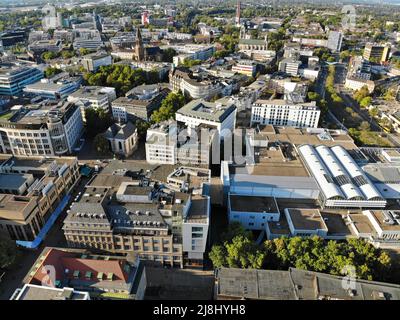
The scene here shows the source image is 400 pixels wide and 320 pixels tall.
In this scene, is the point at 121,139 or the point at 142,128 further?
the point at 142,128

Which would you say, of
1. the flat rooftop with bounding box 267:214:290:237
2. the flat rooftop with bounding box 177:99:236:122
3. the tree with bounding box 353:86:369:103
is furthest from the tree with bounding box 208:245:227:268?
the tree with bounding box 353:86:369:103

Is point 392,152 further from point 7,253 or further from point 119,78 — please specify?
point 119,78

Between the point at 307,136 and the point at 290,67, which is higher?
the point at 290,67

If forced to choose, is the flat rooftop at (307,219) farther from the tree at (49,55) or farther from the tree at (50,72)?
the tree at (49,55)

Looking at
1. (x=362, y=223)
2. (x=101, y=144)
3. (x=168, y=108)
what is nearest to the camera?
(x=362, y=223)

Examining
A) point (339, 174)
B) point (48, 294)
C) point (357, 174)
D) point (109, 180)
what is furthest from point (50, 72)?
point (357, 174)

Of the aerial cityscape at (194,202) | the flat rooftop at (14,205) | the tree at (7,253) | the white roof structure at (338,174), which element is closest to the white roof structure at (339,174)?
the white roof structure at (338,174)
